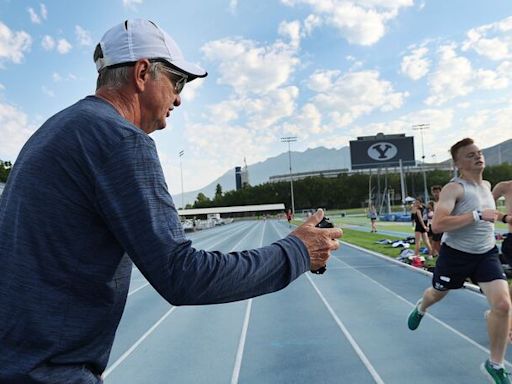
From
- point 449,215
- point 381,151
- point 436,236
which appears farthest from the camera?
point 381,151

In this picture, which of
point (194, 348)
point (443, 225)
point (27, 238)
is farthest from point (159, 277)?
point (194, 348)

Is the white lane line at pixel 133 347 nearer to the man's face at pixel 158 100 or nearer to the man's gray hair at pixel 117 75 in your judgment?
the man's face at pixel 158 100

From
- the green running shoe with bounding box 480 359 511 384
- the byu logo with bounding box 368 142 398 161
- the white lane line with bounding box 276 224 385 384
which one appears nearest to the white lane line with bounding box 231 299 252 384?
the white lane line with bounding box 276 224 385 384

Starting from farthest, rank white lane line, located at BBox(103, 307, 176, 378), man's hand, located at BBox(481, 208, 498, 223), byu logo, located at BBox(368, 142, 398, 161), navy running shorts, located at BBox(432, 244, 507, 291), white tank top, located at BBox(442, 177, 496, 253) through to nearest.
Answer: byu logo, located at BBox(368, 142, 398, 161), white lane line, located at BBox(103, 307, 176, 378), white tank top, located at BBox(442, 177, 496, 253), navy running shorts, located at BBox(432, 244, 507, 291), man's hand, located at BBox(481, 208, 498, 223)

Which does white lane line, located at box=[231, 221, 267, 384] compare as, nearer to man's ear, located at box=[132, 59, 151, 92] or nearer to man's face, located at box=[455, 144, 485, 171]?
man's face, located at box=[455, 144, 485, 171]

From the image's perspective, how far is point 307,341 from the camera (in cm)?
490

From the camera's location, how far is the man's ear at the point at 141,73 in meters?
1.28

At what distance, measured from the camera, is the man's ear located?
4.20 ft

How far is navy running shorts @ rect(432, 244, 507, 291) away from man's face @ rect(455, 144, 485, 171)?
2.46ft

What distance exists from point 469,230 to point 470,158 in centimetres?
65

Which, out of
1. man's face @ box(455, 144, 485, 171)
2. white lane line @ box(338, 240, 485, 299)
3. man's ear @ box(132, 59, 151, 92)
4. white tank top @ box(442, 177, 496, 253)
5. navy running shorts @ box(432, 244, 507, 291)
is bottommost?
white lane line @ box(338, 240, 485, 299)

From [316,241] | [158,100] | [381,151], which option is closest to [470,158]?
[316,241]

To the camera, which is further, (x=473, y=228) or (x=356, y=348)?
(x=356, y=348)

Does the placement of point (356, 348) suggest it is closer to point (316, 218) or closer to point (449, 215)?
point (449, 215)
